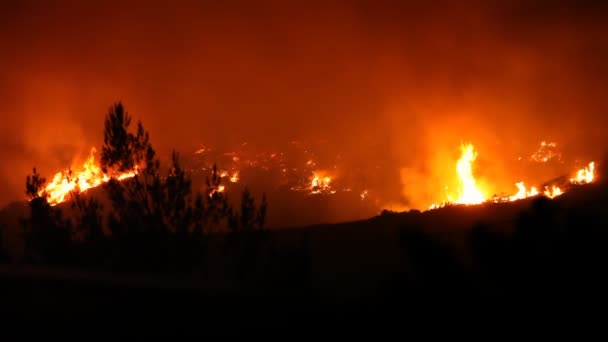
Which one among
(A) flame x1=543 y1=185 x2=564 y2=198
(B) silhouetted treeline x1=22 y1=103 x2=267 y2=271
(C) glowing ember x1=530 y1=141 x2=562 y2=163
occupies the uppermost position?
(C) glowing ember x1=530 y1=141 x2=562 y2=163

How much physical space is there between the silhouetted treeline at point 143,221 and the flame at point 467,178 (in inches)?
1068

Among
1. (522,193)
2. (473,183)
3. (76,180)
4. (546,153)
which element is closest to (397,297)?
(76,180)

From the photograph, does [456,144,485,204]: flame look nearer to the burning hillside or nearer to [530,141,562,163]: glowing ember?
the burning hillside

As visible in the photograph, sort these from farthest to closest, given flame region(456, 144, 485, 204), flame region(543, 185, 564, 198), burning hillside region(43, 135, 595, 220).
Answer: burning hillside region(43, 135, 595, 220) < flame region(456, 144, 485, 204) < flame region(543, 185, 564, 198)

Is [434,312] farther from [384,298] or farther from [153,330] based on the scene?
[153,330]

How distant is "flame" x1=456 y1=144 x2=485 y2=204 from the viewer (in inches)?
1560

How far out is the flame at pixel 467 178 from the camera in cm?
3962

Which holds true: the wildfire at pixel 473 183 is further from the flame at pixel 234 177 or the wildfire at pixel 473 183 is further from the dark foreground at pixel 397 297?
the dark foreground at pixel 397 297

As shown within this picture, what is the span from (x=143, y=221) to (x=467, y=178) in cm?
3247

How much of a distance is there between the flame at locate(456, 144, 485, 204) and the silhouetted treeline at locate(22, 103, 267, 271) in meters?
27.1

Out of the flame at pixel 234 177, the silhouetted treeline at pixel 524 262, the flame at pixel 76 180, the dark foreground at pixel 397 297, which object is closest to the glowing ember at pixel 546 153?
the flame at pixel 234 177

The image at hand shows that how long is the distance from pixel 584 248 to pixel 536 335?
128cm

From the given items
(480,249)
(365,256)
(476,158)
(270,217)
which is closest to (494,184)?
(476,158)

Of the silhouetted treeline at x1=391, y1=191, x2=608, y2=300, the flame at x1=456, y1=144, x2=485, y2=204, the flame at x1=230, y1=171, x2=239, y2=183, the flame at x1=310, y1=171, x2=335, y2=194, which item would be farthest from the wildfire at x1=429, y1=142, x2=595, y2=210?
the silhouetted treeline at x1=391, y1=191, x2=608, y2=300
